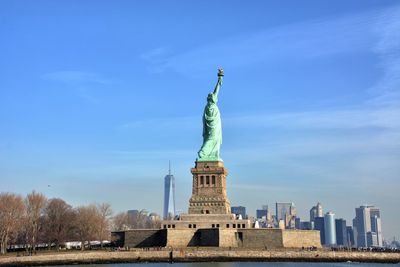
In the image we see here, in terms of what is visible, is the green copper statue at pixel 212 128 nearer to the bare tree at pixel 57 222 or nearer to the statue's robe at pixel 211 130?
the statue's robe at pixel 211 130

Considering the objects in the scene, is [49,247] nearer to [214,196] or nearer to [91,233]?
[91,233]

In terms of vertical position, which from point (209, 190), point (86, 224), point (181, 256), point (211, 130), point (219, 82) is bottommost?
point (181, 256)

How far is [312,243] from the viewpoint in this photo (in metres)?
73.4

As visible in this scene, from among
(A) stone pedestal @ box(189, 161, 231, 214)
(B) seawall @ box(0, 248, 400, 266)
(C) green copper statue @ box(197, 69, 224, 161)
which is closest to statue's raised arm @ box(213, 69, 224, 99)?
(C) green copper statue @ box(197, 69, 224, 161)

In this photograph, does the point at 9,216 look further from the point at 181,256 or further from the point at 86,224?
the point at 181,256

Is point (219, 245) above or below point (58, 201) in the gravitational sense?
below

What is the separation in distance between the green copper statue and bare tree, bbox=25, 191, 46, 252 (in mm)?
23409

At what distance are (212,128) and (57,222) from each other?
25.9 meters

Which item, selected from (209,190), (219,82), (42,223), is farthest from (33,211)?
(219,82)

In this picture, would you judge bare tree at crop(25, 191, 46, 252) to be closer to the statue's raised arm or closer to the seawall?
the seawall

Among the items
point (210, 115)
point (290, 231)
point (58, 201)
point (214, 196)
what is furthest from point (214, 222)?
point (58, 201)

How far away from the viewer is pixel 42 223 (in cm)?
7956

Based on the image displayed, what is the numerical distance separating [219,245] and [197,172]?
1589 centimetres

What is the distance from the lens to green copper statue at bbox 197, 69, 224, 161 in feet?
272
